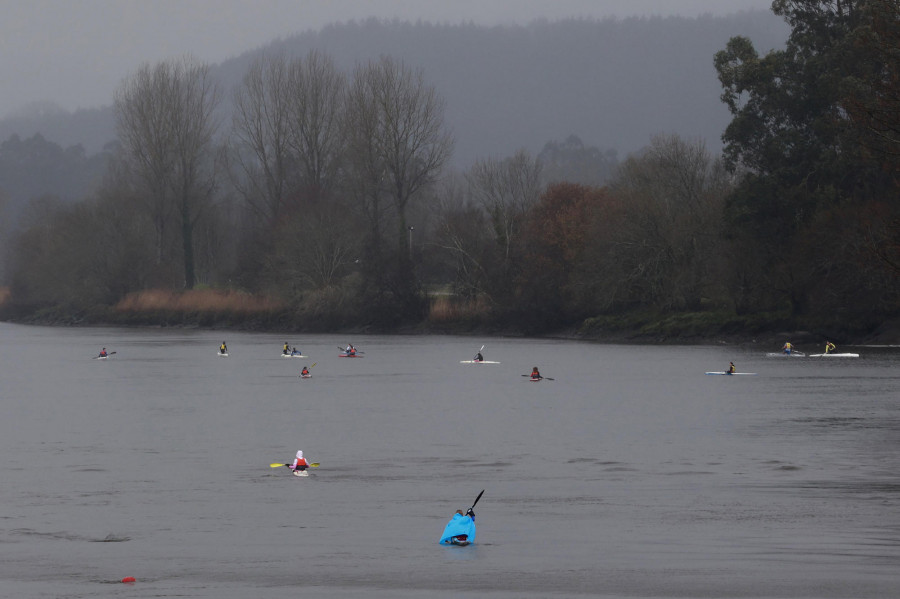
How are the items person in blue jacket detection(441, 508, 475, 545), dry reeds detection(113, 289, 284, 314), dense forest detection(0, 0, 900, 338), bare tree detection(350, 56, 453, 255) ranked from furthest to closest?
dry reeds detection(113, 289, 284, 314) < bare tree detection(350, 56, 453, 255) < dense forest detection(0, 0, 900, 338) < person in blue jacket detection(441, 508, 475, 545)

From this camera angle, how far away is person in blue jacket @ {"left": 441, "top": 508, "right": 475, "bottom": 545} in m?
19.6

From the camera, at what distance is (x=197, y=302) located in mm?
116500

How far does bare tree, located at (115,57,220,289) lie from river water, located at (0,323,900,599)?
63.9m

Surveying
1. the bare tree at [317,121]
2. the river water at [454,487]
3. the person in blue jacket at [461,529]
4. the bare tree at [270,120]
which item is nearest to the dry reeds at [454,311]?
the bare tree at [317,121]

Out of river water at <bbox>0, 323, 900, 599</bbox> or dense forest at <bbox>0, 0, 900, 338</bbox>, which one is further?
dense forest at <bbox>0, 0, 900, 338</bbox>

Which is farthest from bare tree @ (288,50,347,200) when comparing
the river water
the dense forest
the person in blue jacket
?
the person in blue jacket

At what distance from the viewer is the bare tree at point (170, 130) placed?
117m

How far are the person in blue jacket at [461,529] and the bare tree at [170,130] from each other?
101550 mm

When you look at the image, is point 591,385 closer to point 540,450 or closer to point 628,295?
point 540,450

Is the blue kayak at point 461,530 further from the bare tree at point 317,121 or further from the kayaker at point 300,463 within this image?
the bare tree at point 317,121

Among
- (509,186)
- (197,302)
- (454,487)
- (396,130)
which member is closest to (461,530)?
(454,487)

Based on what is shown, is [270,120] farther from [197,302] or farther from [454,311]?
[454,311]

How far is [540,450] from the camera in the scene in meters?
32.3

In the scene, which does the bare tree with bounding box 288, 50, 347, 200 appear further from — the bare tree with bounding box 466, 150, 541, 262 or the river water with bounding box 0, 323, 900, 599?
the river water with bounding box 0, 323, 900, 599
